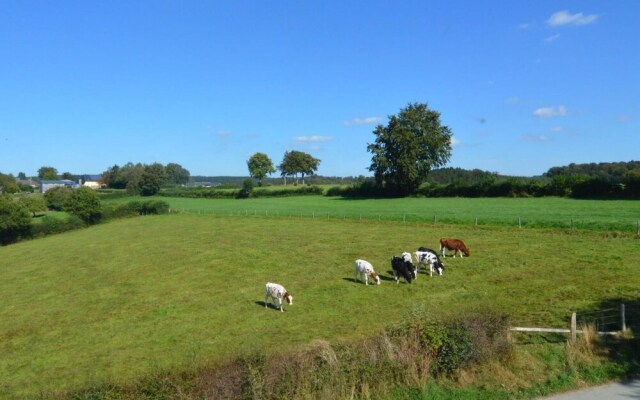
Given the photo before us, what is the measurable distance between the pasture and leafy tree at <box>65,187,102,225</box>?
33296 mm

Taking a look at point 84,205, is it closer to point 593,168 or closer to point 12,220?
point 12,220

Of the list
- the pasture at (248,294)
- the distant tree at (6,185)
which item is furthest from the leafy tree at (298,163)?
the pasture at (248,294)

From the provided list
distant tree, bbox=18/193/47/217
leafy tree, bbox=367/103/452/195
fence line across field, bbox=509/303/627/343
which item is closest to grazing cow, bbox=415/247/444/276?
fence line across field, bbox=509/303/627/343

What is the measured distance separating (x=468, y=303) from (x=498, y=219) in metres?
26.3

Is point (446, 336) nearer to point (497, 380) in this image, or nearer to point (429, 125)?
point (497, 380)

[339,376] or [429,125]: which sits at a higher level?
[429,125]

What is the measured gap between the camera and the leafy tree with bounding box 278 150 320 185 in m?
149

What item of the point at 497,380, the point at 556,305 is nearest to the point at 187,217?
the point at 556,305

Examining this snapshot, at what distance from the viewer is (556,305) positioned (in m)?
18.9

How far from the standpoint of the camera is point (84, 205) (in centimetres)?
7512

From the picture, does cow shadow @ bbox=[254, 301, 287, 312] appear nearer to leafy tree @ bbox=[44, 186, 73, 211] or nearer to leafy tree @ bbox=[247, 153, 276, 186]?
leafy tree @ bbox=[44, 186, 73, 211]

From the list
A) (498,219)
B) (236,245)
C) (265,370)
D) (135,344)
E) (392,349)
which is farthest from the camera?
(498,219)

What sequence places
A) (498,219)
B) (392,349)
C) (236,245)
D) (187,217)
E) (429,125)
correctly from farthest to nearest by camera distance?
(429,125) → (187,217) → (498,219) → (236,245) → (392,349)

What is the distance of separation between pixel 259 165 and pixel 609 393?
6093 inches
